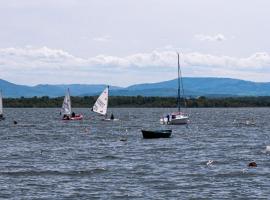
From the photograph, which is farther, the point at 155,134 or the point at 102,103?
the point at 102,103

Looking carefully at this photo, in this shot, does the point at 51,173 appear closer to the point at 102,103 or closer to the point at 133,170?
the point at 133,170

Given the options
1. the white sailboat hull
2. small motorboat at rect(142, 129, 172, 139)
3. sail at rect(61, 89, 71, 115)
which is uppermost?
sail at rect(61, 89, 71, 115)

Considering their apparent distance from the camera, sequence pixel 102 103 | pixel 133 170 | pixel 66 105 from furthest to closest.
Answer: pixel 66 105
pixel 102 103
pixel 133 170

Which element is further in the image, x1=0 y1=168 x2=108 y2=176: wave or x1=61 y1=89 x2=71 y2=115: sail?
x1=61 y1=89 x2=71 y2=115: sail

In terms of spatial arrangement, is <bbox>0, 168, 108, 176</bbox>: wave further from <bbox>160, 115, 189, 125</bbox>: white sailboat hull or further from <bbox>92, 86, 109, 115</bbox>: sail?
<bbox>92, 86, 109, 115</bbox>: sail

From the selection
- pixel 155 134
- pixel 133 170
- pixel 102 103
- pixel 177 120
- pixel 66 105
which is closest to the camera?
pixel 133 170

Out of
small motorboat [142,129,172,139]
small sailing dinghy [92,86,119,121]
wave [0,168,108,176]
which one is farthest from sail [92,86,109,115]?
wave [0,168,108,176]

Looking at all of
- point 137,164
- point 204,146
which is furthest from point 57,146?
point 137,164

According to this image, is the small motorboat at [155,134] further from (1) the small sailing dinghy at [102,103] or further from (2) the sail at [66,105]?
(2) the sail at [66,105]

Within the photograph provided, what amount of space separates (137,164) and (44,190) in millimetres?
14530

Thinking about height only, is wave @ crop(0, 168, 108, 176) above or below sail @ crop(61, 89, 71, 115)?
below

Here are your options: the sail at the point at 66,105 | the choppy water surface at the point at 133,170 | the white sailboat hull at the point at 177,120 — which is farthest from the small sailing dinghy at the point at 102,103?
the choppy water surface at the point at 133,170

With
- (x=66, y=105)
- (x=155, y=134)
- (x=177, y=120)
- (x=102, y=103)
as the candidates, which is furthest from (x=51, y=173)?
(x=66, y=105)

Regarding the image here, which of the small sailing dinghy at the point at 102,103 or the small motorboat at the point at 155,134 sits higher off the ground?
the small sailing dinghy at the point at 102,103
